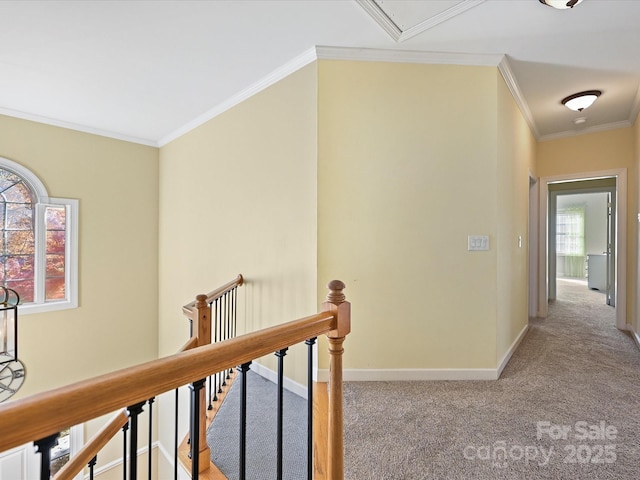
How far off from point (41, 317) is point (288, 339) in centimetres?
413

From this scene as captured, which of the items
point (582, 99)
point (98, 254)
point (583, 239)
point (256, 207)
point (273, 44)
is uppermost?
point (273, 44)

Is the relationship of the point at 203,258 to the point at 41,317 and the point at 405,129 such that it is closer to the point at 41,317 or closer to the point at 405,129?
the point at 41,317

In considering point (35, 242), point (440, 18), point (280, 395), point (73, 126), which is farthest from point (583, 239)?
point (35, 242)

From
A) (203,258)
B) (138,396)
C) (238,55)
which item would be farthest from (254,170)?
(138,396)

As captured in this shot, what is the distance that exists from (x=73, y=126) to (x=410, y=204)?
4172 millimetres

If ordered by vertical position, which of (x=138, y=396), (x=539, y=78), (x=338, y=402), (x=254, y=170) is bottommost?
(x=338, y=402)

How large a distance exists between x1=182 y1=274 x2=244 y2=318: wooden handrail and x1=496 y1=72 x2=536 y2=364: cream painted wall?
7.15 feet

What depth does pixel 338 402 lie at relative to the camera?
4.14 ft

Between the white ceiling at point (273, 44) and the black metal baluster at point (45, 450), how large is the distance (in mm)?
2289

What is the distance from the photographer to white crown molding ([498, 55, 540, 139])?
2498 mm

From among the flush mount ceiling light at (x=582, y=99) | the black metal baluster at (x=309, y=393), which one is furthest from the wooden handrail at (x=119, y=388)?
the flush mount ceiling light at (x=582, y=99)

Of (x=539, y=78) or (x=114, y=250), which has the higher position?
(x=539, y=78)

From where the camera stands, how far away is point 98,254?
13.5ft

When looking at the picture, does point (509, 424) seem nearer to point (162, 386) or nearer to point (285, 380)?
point (285, 380)
